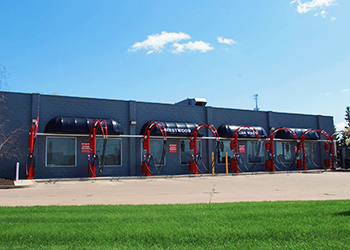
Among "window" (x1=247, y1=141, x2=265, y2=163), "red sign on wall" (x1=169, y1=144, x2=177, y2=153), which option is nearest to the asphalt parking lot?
"red sign on wall" (x1=169, y1=144, x2=177, y2=153)

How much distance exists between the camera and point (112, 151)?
77.4 ft

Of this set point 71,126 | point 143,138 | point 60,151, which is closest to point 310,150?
point 143,138

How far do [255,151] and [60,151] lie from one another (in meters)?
15.7

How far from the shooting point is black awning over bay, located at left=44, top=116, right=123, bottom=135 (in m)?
20.8

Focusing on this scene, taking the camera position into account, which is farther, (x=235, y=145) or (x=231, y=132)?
(x=231, y=132)

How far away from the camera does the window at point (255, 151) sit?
29.0m

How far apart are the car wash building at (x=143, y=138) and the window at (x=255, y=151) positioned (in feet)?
0.27

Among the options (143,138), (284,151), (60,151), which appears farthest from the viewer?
(284,151)

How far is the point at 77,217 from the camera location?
7.41 meters

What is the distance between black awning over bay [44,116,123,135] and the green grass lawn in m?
12.5

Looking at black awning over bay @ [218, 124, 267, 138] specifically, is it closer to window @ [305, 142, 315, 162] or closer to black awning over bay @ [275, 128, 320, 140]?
black awning over bay @ [275, 128, 320, 140]

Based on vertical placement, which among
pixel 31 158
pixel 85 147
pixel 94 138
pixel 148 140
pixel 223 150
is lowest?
pixel 31 158

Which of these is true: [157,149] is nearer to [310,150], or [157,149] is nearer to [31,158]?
[31,158]

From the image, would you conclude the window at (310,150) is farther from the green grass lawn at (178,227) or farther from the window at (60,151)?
the green grass lawn at (178,227)
